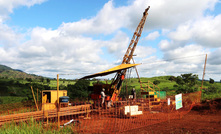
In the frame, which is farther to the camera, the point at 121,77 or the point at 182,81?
the point at 182,81

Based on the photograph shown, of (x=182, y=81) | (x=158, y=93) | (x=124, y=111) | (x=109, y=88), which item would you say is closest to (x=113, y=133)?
(x=124, y=111)

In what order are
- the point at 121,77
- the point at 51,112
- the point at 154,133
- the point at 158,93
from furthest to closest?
1. the point at 158,93
2. the point at 121,77
3. the point at 51,112
4. the point at 154,133

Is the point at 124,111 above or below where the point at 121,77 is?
below

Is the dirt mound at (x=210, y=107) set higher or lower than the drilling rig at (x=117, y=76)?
lower

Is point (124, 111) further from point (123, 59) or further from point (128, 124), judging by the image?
point (123, 59)

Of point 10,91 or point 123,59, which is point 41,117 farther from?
point 10,91

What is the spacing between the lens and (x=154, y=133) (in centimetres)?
904

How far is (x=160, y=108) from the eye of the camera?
18.2 m

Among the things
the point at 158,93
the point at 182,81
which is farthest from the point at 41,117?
the point at 182,81

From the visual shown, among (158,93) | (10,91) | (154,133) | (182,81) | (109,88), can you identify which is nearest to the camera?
(154,133)

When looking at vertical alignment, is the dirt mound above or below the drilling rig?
below

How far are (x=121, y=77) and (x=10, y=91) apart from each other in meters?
29.4

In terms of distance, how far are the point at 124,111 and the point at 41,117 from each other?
5826 mm

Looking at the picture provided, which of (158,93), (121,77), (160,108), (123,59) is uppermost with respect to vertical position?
(123,59)
